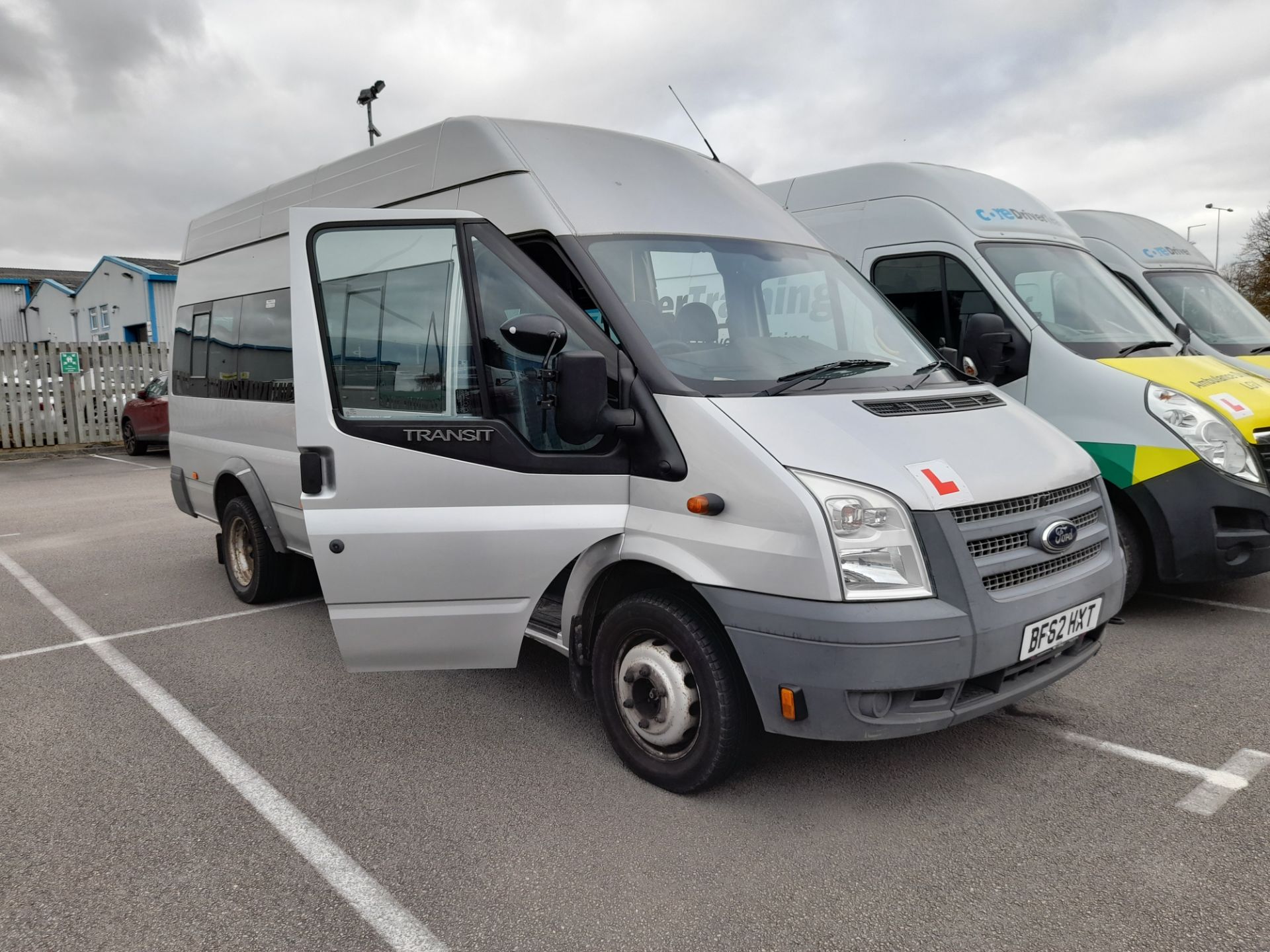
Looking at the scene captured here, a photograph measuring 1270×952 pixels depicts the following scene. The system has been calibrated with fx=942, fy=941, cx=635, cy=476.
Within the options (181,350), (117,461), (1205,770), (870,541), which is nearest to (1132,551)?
(1205,770)

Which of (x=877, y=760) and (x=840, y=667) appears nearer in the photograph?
(x=840, y=667)

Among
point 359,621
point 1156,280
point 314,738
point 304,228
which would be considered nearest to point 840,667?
point 359,621

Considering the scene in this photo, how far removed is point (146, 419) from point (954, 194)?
14.8 metres

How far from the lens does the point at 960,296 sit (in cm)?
631

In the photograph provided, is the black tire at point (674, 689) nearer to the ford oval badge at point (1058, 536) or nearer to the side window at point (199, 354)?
the ford oval badge at point (1058, 536)

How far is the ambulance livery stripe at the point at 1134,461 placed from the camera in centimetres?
506

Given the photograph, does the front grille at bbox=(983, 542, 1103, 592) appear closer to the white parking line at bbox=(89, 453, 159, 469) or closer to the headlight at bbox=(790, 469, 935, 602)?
the headlight at bbox=(790, 469, 935, 602)

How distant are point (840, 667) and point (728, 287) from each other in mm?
1675

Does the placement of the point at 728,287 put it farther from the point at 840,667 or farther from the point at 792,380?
the point at 840,667

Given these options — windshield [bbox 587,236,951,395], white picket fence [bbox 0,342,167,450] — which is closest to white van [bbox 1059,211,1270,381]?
windshield [bbox 587,236,951,395]

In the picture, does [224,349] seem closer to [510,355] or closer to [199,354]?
[199,354]

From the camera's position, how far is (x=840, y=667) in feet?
9.56

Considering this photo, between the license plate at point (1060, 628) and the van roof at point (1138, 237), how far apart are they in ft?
22.5

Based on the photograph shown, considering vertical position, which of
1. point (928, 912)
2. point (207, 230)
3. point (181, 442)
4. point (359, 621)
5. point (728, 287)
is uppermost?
point (207, 230)
